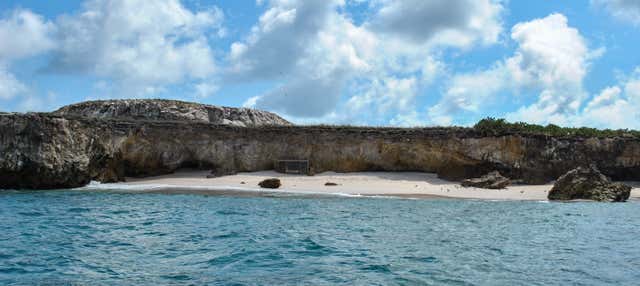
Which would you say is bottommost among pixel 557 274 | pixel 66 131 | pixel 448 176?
pixel 557 274

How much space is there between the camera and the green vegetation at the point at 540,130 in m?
30.1

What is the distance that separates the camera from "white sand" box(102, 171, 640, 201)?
24.3 metres

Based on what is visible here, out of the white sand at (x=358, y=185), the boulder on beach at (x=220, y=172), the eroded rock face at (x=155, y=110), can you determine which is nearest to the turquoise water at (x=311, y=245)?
the white sand at (x=358, y=185)

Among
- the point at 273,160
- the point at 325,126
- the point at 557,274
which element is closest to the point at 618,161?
the point at 325,126

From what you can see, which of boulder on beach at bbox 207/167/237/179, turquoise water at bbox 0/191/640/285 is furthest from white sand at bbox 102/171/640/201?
turquoise water at bbox 0/191/640/285

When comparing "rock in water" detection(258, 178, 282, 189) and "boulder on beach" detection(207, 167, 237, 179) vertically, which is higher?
"boulder on beach" detection(207, 167, 237, 179)

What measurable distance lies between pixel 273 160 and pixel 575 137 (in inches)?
677

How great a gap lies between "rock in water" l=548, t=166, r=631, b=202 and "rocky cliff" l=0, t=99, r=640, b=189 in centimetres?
612

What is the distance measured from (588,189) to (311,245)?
1682 cm

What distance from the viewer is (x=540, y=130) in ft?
101

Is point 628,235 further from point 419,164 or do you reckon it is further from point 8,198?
point 8,198

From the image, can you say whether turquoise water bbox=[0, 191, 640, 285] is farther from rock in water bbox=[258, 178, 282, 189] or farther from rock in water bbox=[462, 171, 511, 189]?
rock in water bbox=[462, 171, 511, 189]

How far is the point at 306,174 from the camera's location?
29969 mm

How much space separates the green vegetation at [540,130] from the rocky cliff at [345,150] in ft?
1.10
